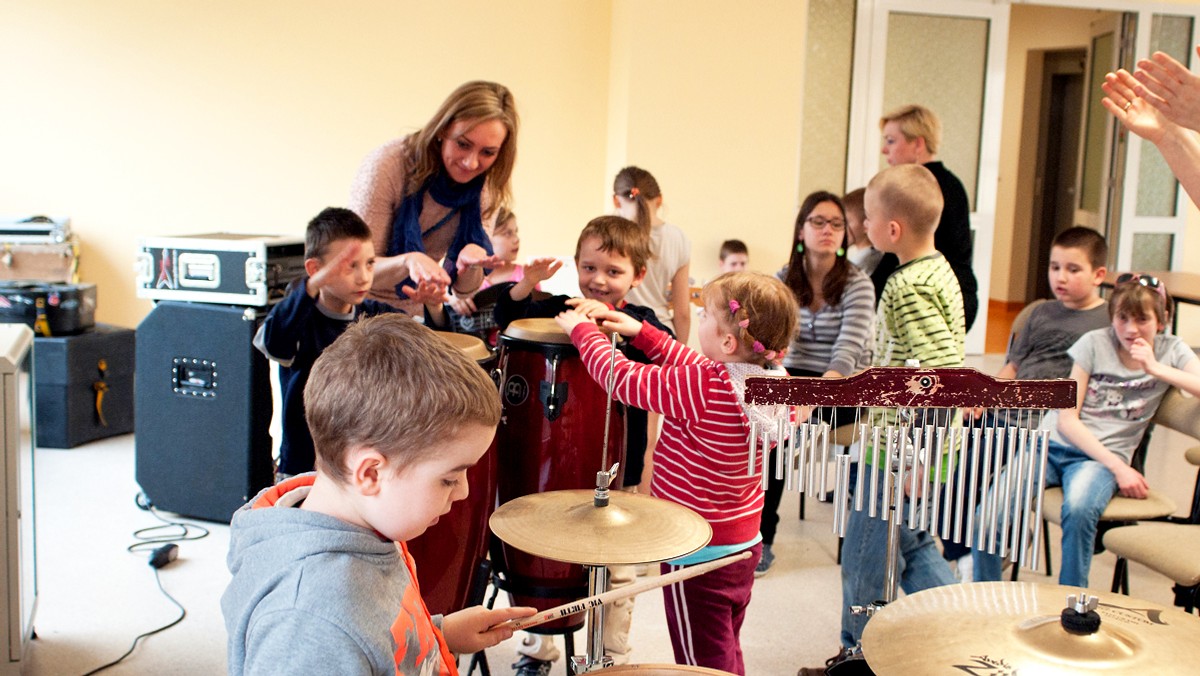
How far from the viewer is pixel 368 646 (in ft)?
3.79

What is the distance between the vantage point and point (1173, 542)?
2693 millimetres

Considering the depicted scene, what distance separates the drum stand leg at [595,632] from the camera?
1945 millimetres

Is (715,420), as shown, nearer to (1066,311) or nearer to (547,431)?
(547,431)

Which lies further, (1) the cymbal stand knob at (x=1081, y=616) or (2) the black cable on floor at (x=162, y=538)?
(2) the black cable on floor at (x=162, y=538)

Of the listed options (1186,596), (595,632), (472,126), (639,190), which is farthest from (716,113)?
(595,632)

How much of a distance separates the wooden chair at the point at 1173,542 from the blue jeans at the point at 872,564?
1.49 ft

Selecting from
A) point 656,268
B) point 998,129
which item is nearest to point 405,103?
point 656,268

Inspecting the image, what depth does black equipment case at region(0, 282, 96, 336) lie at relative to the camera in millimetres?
4812

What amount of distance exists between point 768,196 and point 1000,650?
5.35 m

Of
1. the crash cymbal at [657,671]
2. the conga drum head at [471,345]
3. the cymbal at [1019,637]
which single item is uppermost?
the conga drum head at [471,345]

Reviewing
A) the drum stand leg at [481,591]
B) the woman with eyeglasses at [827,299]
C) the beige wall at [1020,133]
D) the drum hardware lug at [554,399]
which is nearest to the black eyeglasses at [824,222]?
the woman with eyeglasses at [827,299]

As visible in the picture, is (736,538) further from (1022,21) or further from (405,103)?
(1022,21)

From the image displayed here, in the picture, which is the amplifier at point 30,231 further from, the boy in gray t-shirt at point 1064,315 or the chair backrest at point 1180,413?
the chair backrest at point 1180,413

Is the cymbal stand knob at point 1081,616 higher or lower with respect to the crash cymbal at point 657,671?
higher
